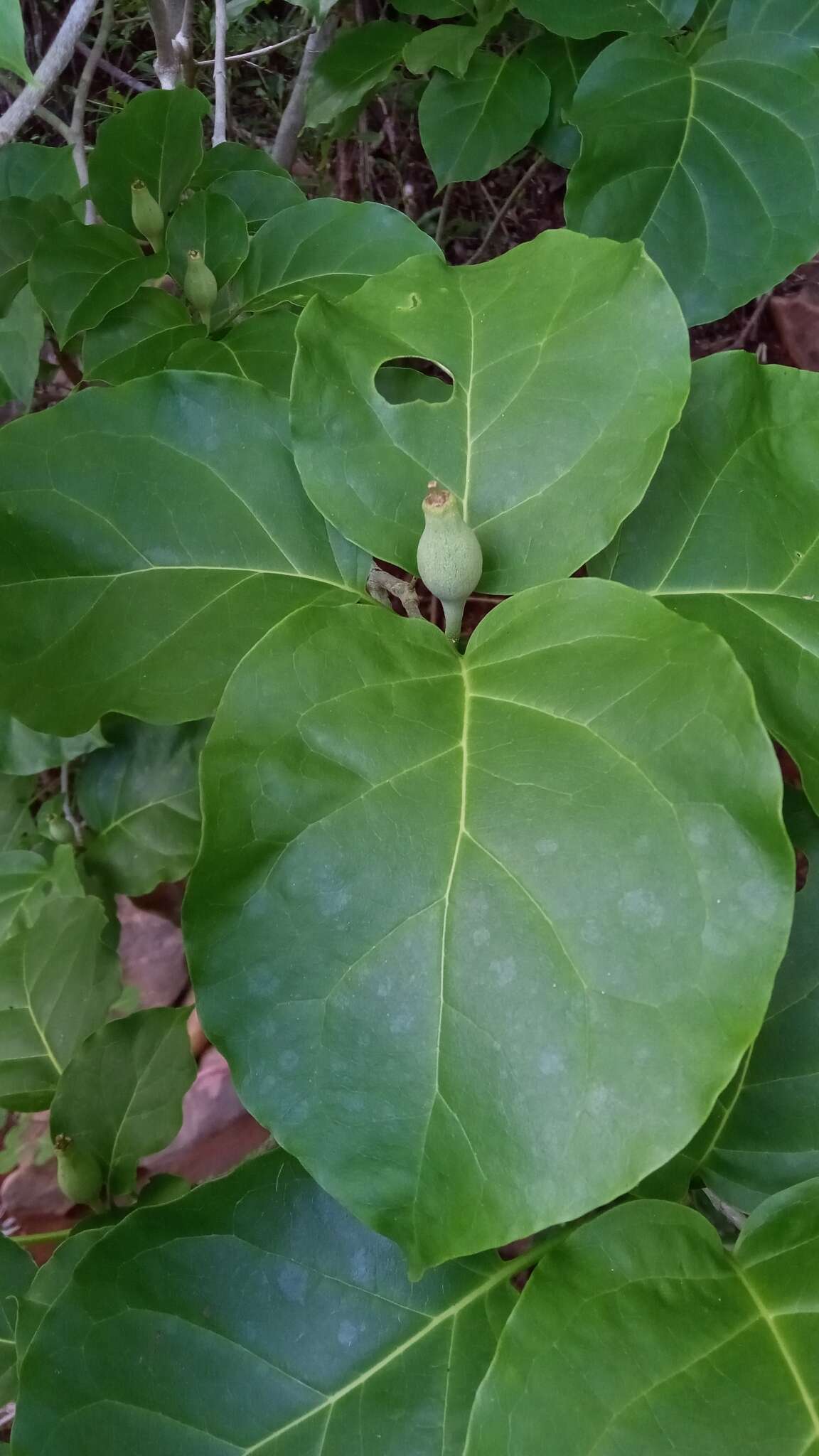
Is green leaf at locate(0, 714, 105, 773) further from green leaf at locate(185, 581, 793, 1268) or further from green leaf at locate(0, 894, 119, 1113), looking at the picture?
green leaf at locate(185, 581, 793, 1268)

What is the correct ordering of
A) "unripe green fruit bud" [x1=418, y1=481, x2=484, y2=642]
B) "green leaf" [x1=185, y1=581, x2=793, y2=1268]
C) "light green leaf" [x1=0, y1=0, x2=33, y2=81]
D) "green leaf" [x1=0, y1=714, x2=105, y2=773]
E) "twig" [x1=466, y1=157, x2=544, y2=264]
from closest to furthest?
1. "light green leaf" [x1=0, y1=0, x2=33, y2=81]
2. "green leaf" [x1=185, y1=581, x2=793, y2=1268]
3. "unripe green fruit bud" [x1=418, y1=481, x2=484, y2=642]
4. "green leaf" [x1=0, y1=714, x2=105, y2=773]
5. "twig" [x1=466, y1=157, x2=544, y2=264]

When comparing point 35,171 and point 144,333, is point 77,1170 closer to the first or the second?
point 144,333

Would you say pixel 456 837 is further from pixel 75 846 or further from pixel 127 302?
pixel 75 846

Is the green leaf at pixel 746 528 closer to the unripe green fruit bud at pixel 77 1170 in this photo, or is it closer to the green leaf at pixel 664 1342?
the green leaf at pixel 664 1342

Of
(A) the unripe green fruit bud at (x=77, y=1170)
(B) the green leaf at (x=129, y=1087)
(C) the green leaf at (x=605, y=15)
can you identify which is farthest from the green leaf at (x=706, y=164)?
(A) the unripe green fruit bud at (x=77, y=1170)

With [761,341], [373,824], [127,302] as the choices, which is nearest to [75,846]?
[127,302]

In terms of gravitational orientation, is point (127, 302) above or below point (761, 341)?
above

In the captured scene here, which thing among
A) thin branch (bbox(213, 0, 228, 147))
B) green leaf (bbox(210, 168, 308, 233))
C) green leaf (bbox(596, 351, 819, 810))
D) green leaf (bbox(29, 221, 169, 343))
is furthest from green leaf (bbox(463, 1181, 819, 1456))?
thin branch (bbox(213, 0, 228, 147))

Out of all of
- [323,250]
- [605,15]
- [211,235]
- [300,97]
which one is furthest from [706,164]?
[300,97]
